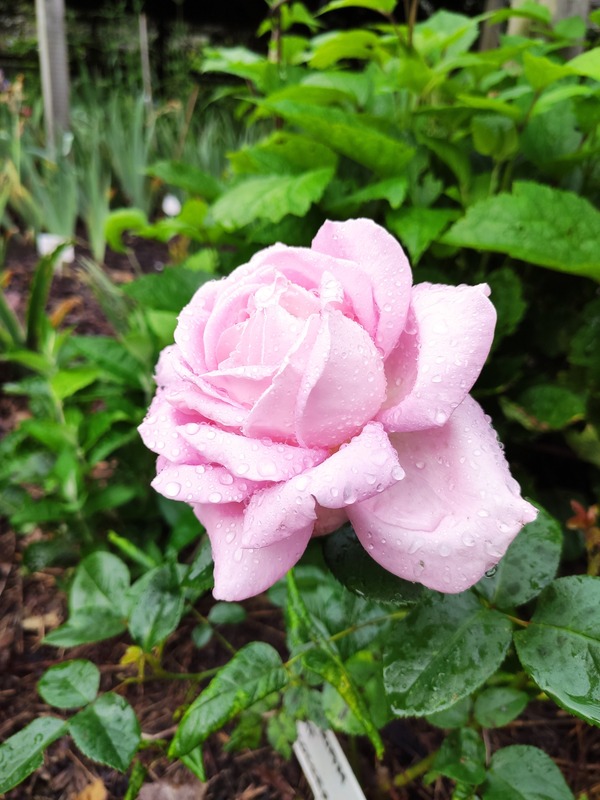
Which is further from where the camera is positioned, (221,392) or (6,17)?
(6,17)

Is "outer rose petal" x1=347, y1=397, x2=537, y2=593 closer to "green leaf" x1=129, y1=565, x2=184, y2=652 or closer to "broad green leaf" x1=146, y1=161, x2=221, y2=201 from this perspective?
"green leaf" x1=129, y1=565, x2=184, y2=652

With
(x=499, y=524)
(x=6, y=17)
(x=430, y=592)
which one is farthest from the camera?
(x=6, y=17)

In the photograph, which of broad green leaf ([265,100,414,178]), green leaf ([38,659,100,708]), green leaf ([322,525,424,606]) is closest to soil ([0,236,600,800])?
green leaf ([38,659,100,708])

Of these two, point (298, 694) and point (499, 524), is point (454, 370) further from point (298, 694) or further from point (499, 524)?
point (298, 694)

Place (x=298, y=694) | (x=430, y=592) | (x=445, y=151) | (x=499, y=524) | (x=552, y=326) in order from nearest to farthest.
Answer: (x=499, y=524) → (x=430, y=592) → (x=298, y=694) → (x=445, y=151) → (x=552, y=326)

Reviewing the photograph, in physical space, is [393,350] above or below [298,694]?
above

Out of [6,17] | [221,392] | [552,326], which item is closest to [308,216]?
[552,326]
